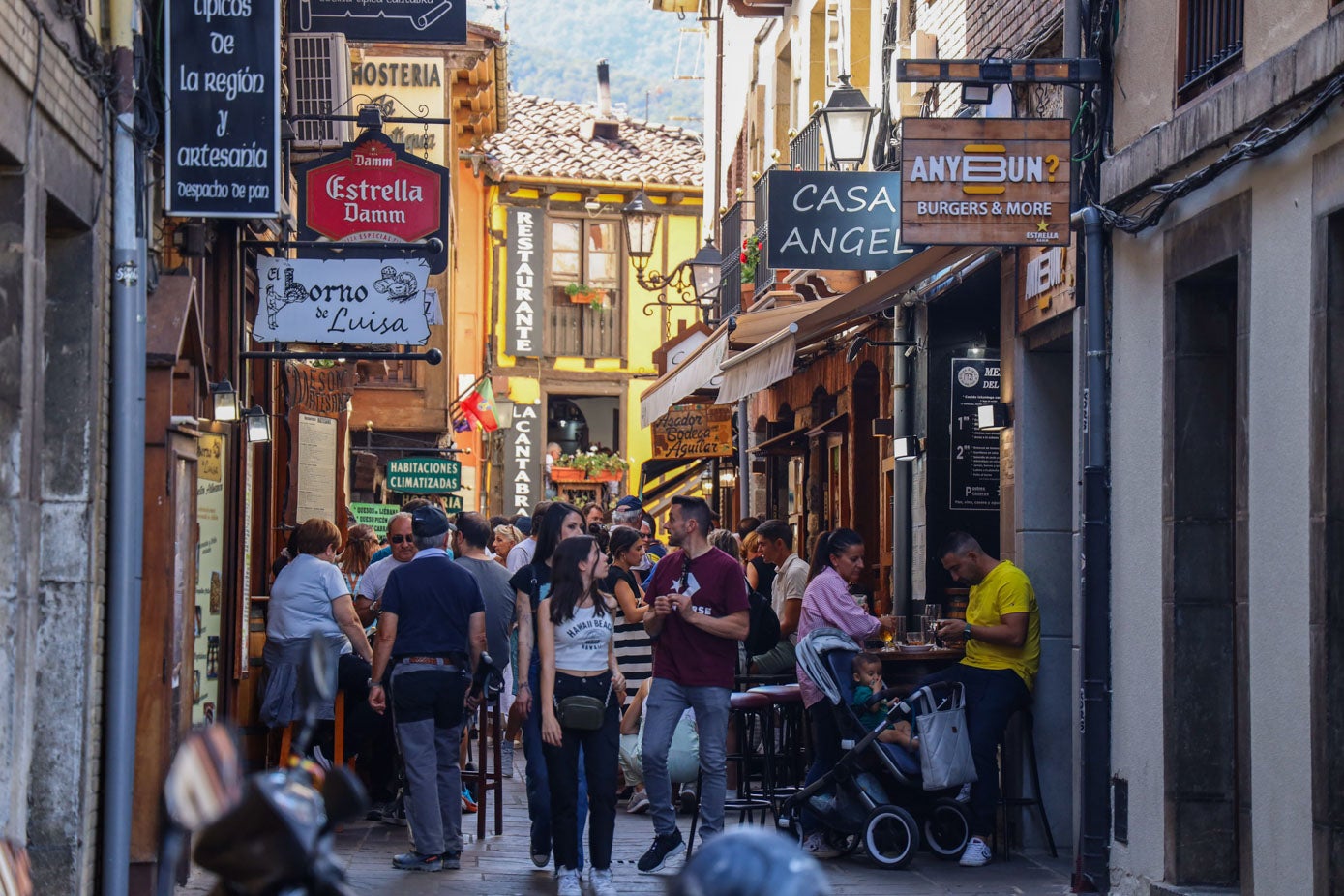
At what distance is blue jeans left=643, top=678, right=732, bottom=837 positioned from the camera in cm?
1026

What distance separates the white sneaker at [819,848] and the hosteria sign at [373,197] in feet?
13.6

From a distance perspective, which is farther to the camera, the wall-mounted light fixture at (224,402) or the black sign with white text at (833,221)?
the black sign with white text at (833,221)

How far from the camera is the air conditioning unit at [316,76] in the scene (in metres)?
14.0

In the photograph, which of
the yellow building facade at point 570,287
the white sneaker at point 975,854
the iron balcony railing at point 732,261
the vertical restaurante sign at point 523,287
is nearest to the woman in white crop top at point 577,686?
the white sneaker at point 975,854

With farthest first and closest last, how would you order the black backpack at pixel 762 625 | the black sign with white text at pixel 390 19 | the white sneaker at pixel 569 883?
the black sign with white text at pixel 390 19 → the black backpack at pixel 762 625 → the white sneaker at pixel 569 883

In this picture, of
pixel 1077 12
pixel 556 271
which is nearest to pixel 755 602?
pixel 1077 12

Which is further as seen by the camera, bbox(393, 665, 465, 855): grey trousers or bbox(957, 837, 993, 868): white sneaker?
bbox(957, 837, 993, 868): white sneaker

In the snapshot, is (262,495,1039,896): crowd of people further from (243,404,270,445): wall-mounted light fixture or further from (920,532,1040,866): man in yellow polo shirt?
(243,404,270,445): wall-mounted light fixture

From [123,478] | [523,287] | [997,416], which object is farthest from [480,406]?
[123,478]

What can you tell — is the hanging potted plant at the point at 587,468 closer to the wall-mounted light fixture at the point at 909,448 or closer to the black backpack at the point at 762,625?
the wall-mounted light fixture at the point at 909,448

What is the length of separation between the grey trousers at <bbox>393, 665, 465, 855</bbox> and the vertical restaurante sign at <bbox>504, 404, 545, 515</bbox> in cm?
2822

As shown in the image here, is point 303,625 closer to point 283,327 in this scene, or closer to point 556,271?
point 283,327

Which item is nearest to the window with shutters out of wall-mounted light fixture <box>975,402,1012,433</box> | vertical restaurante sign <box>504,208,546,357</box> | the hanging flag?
vertical restaurante sign <box>504,208,546,357</box>

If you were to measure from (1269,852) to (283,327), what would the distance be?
637 cm
